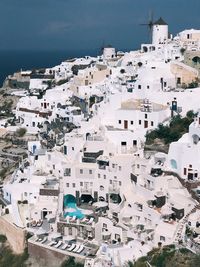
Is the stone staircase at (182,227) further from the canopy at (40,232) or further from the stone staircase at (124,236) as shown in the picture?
the canopy at (40,232)

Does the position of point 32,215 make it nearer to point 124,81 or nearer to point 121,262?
point 121,262

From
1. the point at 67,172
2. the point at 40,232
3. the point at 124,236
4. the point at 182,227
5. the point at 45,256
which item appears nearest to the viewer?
the point at 182,227

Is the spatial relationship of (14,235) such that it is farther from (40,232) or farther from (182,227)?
(182,227)

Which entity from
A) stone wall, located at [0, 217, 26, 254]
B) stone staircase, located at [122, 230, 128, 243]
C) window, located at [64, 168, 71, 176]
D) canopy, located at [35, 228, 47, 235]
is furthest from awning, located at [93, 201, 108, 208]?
stone wall, located at [0, 217, 26, 254]

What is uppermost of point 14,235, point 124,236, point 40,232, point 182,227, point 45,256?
point 182,227

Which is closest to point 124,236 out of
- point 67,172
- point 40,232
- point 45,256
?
point 45,256

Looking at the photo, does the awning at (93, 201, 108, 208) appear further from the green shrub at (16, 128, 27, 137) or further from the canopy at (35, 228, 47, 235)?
the green shrub at (16, 128, 27, 137)

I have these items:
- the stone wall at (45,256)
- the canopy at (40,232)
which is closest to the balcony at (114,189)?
the canopy at (40,232)

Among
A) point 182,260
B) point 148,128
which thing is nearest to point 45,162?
point 148,128
